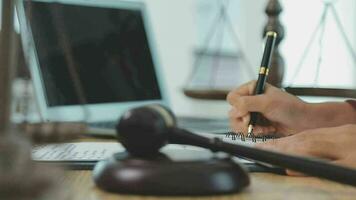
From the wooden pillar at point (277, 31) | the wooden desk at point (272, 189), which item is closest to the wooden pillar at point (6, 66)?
the wooden desk at point (272, 189)

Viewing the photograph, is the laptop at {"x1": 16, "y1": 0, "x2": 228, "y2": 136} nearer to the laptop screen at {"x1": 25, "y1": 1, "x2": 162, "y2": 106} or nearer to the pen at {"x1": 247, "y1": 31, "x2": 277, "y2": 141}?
the laptop screen at {"x1": 25, "y1": 1, "x2": 162, "y2": 106}

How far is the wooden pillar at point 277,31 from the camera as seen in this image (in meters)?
1.16

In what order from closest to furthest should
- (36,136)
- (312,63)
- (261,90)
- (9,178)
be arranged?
(9,178), (36,136), (261,90), (312,63)

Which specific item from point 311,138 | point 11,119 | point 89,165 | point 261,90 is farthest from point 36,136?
point 261,90

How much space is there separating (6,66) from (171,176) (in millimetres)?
150

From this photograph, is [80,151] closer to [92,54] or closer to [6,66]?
[6,66]

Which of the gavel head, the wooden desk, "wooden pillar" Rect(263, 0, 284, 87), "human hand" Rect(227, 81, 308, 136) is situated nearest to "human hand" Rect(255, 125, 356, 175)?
the wooden desk

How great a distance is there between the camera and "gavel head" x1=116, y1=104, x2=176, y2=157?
45 cm

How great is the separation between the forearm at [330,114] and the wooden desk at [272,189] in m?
0.37

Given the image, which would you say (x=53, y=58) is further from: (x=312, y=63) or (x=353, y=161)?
(x=312, y=63)

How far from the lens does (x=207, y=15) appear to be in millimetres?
2525

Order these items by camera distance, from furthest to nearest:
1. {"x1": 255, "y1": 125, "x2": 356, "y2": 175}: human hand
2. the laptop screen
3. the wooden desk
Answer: the laptop screen → {"x1": 255, "y1": 125, "x2": 356, "y2": 175}: human hand → the wooden desk

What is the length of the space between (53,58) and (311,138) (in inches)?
20.7

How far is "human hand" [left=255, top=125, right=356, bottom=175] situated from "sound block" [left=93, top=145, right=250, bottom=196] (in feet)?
0.40
